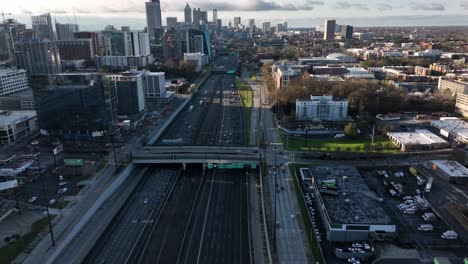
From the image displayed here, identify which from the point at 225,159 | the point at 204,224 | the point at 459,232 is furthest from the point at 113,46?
the point at 459,232

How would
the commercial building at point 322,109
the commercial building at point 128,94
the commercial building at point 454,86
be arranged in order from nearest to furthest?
the commercial building at point 128,94 < the commercial building at point 322,109 < the commercial building at point 454,86

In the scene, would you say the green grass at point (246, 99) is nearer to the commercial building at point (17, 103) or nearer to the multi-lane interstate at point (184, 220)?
the multi-lane interstate at point (184, 220)

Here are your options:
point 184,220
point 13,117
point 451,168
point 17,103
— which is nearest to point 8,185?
point 184,220

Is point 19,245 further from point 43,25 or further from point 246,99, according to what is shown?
point 43,25

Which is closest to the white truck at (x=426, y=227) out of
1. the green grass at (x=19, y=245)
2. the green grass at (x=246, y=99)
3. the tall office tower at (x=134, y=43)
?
the green grass at (x=246, y=99)

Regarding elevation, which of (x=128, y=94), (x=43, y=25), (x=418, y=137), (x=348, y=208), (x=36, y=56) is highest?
(x=43, y=25)

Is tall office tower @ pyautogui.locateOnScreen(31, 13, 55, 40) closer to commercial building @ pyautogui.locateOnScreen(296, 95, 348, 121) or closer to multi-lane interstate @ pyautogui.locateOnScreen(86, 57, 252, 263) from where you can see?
multi-lane interstate @ pyautogui.locateOnScreen(86, 57, 252, 263)

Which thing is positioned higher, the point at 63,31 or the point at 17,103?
the point at 63,31

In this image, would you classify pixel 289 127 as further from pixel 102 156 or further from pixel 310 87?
pixel 102 156
